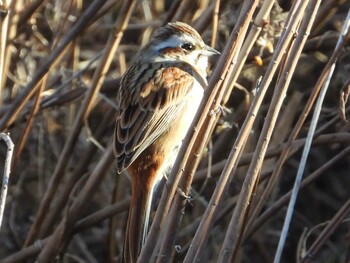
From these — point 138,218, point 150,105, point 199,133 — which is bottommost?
point 138,218

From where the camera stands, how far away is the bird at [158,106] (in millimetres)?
3170

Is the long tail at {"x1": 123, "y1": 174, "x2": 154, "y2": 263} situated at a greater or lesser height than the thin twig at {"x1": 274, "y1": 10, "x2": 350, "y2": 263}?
A: lesser

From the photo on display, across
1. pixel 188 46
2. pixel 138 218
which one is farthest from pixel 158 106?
pixel 138 218

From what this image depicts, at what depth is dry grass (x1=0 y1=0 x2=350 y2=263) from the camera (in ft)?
7.39

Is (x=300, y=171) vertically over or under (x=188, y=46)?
under

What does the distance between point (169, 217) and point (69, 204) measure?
1588 millimetres

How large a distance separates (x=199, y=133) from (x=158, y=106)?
3.46 feet

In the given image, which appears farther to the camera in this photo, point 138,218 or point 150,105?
point 150,105

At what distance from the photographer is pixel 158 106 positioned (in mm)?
3346

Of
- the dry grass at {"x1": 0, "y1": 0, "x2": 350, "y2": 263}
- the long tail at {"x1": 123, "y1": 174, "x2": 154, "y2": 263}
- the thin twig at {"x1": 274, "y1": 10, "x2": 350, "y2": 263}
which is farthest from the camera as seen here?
the long tail at {"x1": 123, "y1": 174, "x2": 154, "y2": 263}

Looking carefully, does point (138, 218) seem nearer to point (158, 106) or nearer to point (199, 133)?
point (158, 106)

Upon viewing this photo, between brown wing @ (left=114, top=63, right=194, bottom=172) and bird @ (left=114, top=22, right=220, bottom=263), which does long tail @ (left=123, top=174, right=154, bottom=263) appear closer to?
bird @ (left=114, top=22, right=220, bottom=263)

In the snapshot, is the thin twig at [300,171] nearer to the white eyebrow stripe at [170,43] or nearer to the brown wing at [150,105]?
the brown wing at [150,105]

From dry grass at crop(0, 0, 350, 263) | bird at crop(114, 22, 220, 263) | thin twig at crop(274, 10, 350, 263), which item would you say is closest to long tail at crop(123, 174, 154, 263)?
bird at crop(114, 22, 220, 263)
